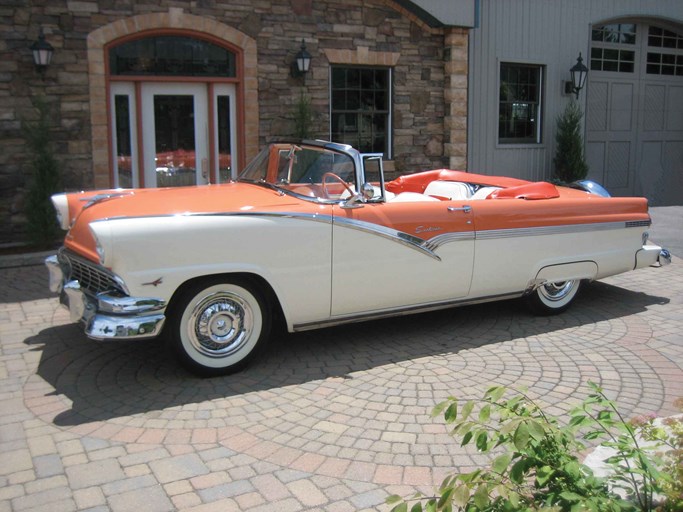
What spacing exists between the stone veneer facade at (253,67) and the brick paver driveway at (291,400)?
3432 mm

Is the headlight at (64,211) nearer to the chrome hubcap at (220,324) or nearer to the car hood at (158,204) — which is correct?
the car hood at (158,204)

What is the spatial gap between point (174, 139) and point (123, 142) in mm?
724

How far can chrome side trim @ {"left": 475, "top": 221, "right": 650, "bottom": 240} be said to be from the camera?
5707mm

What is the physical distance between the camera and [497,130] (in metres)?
13.1

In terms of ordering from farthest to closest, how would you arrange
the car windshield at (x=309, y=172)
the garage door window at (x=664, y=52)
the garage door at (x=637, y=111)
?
the garage door window at (x=664, y=52) → the garage door at (x=637, y=111) → the car windshield at (x=309, y=172)

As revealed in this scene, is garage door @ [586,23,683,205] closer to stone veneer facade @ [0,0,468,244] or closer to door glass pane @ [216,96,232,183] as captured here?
stone veneer facade @ [0,0,468,244]

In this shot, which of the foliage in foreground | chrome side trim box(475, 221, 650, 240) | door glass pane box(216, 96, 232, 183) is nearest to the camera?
the foliage in foreground

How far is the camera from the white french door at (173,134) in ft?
32.6

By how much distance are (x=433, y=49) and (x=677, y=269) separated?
5676 millimetres

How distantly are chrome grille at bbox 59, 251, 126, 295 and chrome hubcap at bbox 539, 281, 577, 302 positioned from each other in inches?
144

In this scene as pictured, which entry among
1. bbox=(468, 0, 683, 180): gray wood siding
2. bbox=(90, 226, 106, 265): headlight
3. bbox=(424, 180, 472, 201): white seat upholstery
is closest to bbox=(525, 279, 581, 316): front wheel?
bbox=(424, 180, 472, 201): white seat upholstery

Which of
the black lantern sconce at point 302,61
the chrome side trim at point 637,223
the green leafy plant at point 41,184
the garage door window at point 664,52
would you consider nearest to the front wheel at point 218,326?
the chrome side trim at point 637,223

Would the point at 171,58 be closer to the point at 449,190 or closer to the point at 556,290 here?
the point at 449,190

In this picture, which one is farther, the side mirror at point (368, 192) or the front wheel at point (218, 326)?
the side mirror at point (368, 192)
